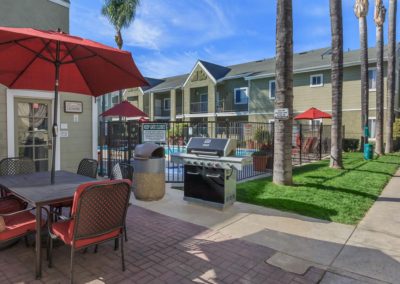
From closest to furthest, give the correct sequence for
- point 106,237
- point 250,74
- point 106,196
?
1. point 106,196
2. point 106,237
3. point 250,74

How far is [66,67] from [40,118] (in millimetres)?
3357

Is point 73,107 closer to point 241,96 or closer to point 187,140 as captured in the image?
point 187,140

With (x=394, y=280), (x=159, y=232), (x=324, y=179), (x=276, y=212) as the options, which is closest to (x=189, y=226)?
(x=159, y=232)

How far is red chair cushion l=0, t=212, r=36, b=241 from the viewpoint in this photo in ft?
10.5

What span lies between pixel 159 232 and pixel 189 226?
1.80 feet

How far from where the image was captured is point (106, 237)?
3141mm

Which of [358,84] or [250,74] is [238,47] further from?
[358,84]

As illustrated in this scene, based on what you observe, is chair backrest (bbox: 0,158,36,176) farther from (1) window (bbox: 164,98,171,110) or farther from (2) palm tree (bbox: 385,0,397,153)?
(1) window (bbox: 164,98,171,110)

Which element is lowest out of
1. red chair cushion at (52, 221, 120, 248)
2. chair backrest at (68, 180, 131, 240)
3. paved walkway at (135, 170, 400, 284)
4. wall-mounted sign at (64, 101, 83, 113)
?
paved walkway at (135, 170, 400, 284)

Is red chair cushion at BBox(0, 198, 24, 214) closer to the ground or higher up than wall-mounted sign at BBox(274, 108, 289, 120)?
closer to the ground

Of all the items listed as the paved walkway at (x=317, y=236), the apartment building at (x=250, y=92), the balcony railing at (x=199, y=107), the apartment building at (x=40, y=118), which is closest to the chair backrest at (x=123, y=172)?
the paved walkway at (x=317, y=236)

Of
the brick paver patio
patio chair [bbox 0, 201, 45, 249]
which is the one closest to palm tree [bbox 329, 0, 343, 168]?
the brick paver patio

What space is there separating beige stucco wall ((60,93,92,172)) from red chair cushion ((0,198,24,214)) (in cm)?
401

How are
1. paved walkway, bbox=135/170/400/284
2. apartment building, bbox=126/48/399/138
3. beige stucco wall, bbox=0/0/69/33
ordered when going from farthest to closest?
1. apartment building, bbox=126/48/399/138
2. beige stucco wall, bbox=0/0/69/33
3. paved walkway, bbox=135/170/400/284
